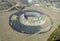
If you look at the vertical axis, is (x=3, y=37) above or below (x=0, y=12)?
below

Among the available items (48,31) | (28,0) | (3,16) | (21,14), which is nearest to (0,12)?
(3,16)

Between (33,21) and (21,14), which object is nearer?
(33,21)

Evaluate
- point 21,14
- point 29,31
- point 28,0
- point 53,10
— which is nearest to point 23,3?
point 28,0

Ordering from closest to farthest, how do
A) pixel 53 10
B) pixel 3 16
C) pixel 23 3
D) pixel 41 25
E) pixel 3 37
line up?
pixel 3 37
pixel 41 25
pixel 3 16
pixel 53 10
pixel 23 3

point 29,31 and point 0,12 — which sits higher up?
point 0,12

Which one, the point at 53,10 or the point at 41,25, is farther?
the point at 53,10

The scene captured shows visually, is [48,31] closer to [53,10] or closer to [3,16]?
[53,10]

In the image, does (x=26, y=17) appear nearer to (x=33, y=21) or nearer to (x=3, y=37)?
(x=33, y=21)

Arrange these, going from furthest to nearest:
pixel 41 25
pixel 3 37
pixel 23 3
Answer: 1. pixel 23 3
2. pixel 41 25
3. pixel 3 37

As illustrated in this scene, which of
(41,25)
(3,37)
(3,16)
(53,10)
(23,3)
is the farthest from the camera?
(23,3)
